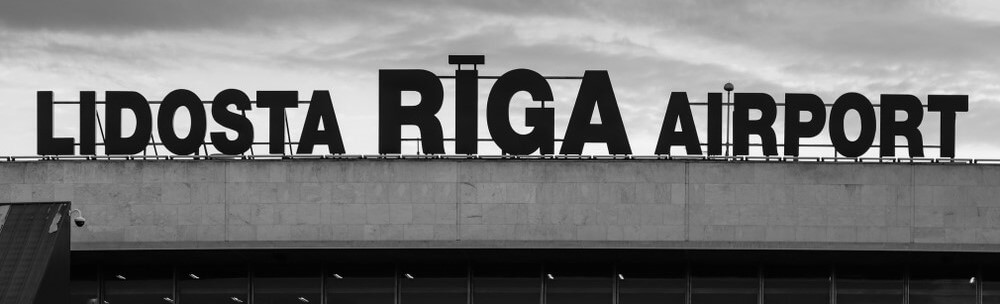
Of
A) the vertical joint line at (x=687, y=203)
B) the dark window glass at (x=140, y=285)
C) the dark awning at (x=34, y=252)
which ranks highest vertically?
the vertical joint line at (x=687, y=203)

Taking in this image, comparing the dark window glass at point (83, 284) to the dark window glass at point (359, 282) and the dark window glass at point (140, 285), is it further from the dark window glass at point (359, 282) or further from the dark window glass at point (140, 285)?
the dark window glass at point (359, 282)

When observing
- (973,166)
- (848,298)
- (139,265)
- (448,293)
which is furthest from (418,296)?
(973,166)

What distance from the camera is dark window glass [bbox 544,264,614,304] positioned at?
47.9 meters

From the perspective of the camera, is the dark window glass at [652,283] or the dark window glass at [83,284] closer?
the dark window glass at [652,283]

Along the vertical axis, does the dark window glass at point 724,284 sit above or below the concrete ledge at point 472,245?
below

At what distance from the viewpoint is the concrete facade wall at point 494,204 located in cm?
4669

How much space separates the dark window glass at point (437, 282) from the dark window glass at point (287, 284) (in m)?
2.62

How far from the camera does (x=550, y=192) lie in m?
46.8

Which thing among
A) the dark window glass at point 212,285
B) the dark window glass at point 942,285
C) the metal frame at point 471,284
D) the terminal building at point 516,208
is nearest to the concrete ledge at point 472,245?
the terminal building at point 516,208

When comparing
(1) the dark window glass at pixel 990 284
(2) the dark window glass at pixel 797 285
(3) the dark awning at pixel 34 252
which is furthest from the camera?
(1) the dark window glass at pixel 990 284

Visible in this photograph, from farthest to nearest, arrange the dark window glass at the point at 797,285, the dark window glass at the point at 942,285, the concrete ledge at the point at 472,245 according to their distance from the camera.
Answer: the dark window glass at the point at 942,285
the dark window glass at the point at 797,285
the concrete ledge at the point at 472,245

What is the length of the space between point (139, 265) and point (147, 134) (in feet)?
13.1

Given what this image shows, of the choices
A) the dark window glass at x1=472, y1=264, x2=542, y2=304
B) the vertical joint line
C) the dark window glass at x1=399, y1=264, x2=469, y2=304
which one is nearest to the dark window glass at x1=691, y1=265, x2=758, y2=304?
the vertical joint line

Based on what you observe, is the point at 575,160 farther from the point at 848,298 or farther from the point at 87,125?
the point at 87,125
